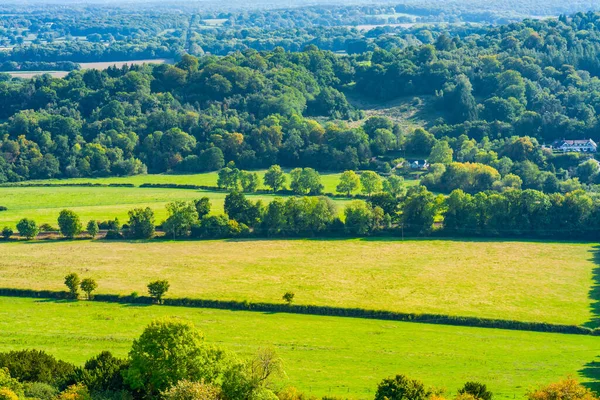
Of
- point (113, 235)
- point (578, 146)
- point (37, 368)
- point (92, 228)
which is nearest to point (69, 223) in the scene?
point (92, 228)

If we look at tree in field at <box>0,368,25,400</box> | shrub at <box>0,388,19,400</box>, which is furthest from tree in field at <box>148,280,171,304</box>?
shrub at <box>0,388,19,400</box>

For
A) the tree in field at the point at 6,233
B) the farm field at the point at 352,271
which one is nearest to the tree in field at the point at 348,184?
the farm field at the point at 352,271

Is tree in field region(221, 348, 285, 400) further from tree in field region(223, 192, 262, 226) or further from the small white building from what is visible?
the small white building

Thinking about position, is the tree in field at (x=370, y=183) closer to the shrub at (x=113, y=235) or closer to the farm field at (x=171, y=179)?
the farm field at (x=171, y=179)

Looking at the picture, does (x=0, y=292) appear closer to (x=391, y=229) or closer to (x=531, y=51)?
(x=391, y=229)

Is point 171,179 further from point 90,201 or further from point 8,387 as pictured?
point 8,387

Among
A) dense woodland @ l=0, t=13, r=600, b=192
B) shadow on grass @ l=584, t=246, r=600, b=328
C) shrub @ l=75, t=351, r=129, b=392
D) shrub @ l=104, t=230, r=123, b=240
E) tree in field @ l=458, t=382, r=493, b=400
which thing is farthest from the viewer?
dense woodland @ l=0, t=13, r=600, b=192
